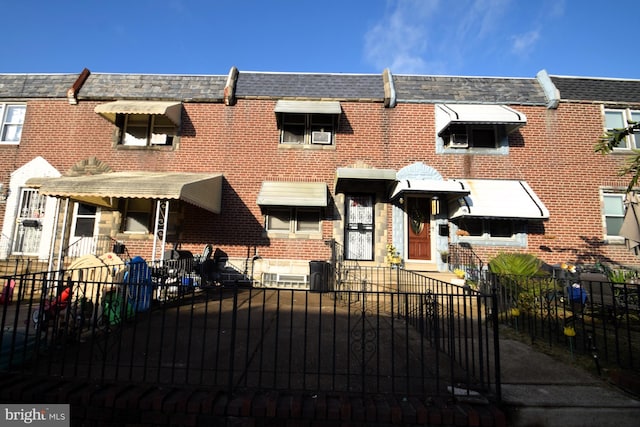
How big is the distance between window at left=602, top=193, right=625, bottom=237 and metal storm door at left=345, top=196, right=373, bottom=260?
327 inches

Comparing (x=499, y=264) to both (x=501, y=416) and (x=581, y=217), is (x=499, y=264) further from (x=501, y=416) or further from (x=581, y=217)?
(x=501, y=416)

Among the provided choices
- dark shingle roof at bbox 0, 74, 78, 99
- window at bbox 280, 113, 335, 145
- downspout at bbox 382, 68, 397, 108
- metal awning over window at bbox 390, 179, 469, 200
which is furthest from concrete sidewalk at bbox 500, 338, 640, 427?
dark shingle roof at bbox 0, 74, 78, 99

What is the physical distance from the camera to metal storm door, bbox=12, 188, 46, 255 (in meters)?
10.7

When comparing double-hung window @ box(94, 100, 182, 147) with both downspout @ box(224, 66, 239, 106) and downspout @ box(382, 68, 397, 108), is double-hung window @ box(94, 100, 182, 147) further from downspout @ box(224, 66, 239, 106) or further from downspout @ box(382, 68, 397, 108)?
downspout @ box(382, 68, 397, 108)

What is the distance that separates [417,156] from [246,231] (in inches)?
269

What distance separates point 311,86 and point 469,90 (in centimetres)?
629

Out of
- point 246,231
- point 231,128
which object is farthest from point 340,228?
point 231,128

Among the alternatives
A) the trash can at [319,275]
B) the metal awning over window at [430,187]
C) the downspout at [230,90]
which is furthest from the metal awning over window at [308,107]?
the trash can at [319,275]

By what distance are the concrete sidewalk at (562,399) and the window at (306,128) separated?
9154 millimetres

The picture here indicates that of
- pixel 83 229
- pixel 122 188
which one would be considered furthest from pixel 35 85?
pixel 122 188

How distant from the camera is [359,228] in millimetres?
10992

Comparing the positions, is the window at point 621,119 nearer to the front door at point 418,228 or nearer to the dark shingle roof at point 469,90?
the dark shingle roof at point 469,90

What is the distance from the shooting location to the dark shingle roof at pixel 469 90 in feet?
37.8

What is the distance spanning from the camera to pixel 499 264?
8156mm
